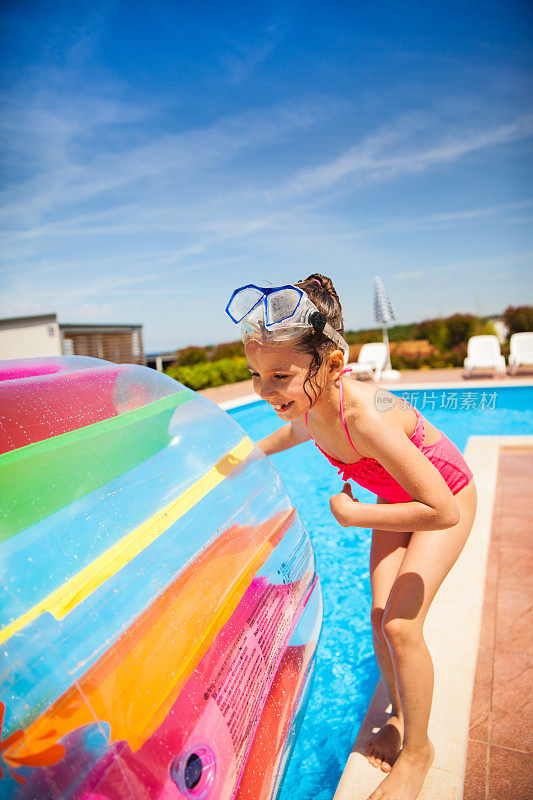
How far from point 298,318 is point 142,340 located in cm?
2123

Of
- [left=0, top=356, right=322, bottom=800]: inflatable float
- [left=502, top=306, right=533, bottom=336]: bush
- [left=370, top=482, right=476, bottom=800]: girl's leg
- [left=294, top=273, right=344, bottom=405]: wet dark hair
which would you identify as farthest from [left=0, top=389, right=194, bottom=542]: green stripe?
[left=502, top=306, right=533, bottom=336]: bush

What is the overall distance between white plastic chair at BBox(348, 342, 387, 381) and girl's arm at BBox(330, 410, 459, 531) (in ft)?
45.8

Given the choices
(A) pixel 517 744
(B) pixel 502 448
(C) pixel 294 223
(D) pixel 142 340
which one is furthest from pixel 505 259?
(A) pixel 517 744

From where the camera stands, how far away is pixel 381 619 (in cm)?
203

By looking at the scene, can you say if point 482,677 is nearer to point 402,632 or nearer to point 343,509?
point 402,632

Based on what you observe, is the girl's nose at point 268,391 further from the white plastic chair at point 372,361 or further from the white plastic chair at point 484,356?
the white plastic chair at point 372,361

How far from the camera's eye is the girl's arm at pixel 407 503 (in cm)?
163

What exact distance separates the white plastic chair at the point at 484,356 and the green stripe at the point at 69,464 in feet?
45.1

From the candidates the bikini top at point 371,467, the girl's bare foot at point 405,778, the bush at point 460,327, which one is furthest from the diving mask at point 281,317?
the bush at point 460,327

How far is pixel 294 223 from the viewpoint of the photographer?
29.5 meters

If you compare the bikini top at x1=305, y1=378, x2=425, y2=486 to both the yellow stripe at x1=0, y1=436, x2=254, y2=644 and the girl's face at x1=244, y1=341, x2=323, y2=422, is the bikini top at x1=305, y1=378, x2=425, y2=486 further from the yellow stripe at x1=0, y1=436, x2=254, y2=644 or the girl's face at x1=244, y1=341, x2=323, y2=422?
the yellow stripe at x1=0, y1=436, x2=254, y2=644

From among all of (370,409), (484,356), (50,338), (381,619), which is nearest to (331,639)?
(381,619)

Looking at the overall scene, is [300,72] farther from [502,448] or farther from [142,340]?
[502,448]

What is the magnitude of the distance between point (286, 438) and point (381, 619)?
93 centimetres
